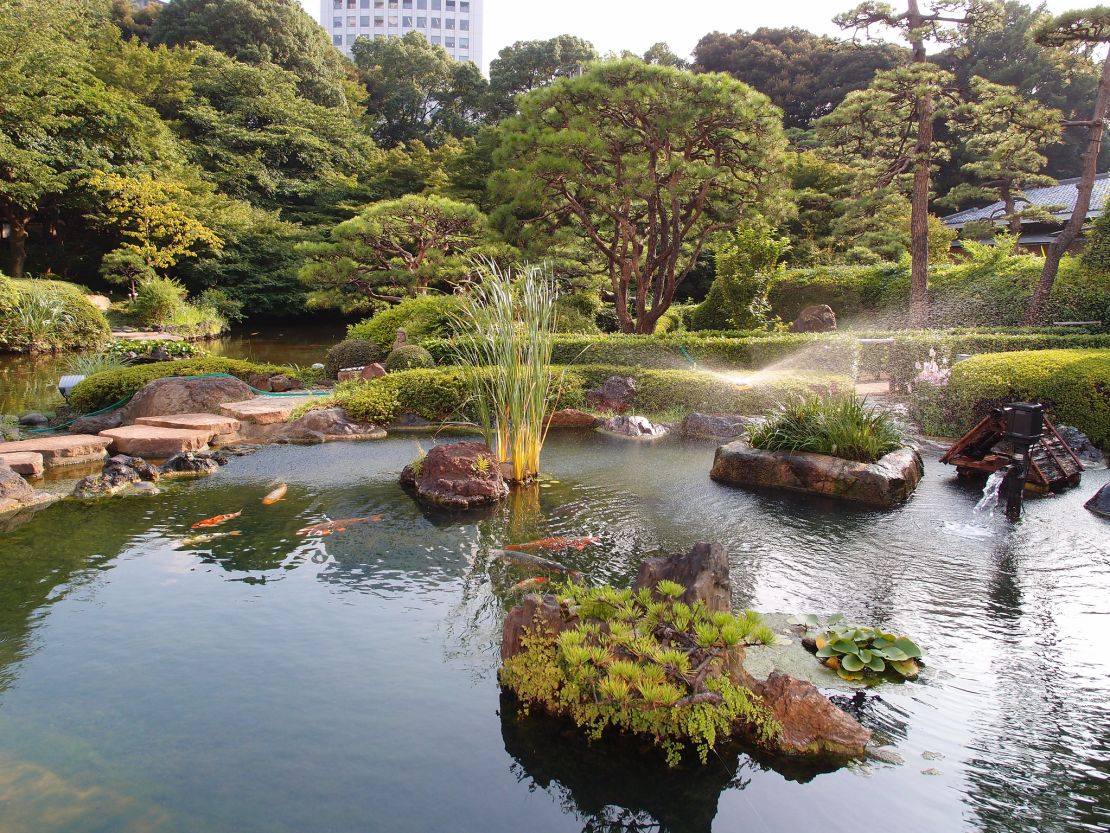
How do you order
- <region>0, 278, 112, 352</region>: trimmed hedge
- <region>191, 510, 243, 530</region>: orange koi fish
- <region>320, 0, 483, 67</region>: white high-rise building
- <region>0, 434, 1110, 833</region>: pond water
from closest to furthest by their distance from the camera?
<region>0, 434, 1110, 833</region>: pond water
<region>191, 510, 243, 530</region>: orange koi fish
<region>0, 278, 112, 352</region>: trimmed hedge
<region>320, 0, 483, 67</region>: white high-rise building

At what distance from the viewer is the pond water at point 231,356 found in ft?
34.3

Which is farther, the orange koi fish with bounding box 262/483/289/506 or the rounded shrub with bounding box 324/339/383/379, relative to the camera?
the rounded shrub with bounding box 324/339/383/379

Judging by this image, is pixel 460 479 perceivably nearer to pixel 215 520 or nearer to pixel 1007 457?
pixel 215 520

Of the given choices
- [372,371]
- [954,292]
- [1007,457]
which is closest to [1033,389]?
[1007,457]

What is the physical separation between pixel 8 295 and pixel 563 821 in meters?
17.2

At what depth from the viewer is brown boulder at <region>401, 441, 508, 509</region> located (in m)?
5.33

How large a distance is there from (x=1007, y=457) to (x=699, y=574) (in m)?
3.84

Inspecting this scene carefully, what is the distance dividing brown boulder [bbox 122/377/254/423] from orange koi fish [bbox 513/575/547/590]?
18.7 ft

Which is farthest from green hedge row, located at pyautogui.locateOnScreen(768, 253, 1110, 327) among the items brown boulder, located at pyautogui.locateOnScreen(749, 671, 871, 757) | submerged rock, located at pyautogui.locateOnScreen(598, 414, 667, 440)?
brown boulder, located at pyautogui.locateOnScreen(749, 671, 871, 757)

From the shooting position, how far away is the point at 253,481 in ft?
19.6

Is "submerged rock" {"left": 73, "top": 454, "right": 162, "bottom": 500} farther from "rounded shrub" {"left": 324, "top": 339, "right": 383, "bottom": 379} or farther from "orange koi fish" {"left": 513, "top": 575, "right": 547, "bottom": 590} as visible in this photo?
"rounded shrub" {"left": 324, "top": 339, "right": 383, "bottom": 379}

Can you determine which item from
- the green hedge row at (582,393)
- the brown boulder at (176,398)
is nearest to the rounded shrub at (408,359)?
the green hedge row at (582,393)

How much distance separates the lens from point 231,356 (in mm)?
16797

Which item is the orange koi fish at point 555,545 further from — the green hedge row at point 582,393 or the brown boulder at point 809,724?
the green hedge row at point 582,393
